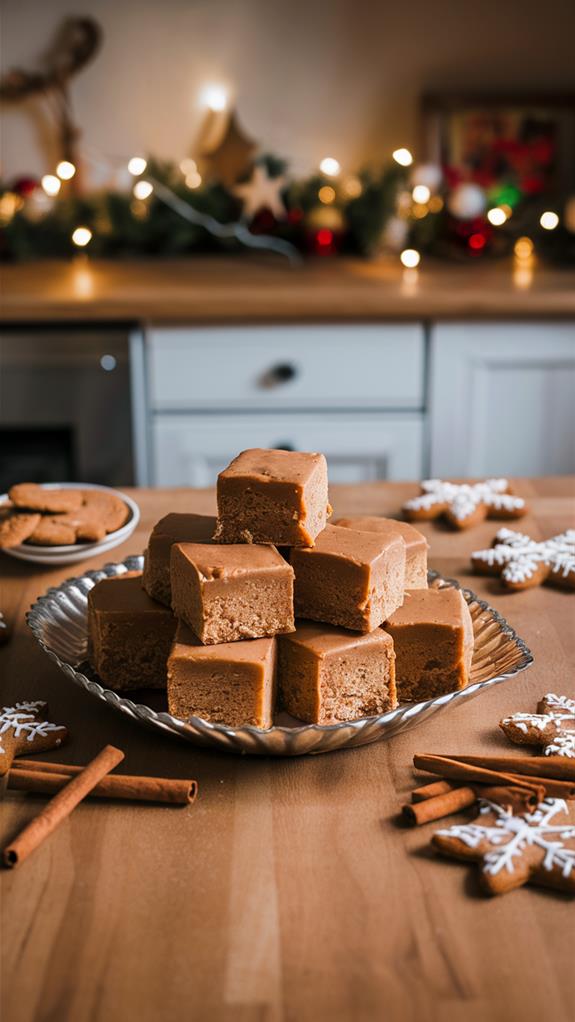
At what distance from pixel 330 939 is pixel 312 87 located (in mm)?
2766

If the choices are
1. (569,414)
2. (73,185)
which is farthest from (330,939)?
(73,185)

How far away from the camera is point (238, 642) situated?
1.07 m

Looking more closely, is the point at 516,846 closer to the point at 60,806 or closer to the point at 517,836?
the point at 517,836

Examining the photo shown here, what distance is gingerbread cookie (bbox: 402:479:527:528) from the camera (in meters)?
1.65

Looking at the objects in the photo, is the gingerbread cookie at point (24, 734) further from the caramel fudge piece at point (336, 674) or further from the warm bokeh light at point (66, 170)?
the warm bokeh light at point (66, 170)

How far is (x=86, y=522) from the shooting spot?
A: 1523mm

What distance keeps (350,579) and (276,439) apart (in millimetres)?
1642

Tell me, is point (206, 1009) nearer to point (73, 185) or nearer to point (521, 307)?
point (521, 307)

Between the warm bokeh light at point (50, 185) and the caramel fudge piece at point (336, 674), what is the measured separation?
237 centimetres

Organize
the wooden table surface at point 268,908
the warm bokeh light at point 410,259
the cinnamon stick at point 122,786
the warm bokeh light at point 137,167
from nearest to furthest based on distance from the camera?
the wooden table surface at point 268,908, the cinnamon stick at point 122,786, the warm bokeh light at point 410,259, the warm bokeh light at point 137,167

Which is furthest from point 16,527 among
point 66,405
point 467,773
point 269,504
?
point 66,405

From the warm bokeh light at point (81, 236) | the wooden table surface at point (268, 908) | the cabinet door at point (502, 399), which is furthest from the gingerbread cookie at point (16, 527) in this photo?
the warm bokeh light at point (81, 236)

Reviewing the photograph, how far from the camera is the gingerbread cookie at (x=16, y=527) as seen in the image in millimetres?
1463

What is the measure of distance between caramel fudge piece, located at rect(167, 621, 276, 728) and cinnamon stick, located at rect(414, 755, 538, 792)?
165mm
